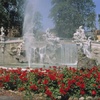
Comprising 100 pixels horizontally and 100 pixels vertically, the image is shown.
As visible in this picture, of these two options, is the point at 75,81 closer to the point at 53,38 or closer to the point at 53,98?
the point at 53,98

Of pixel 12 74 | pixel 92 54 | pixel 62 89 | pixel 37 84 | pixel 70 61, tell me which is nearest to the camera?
pixel 62 89

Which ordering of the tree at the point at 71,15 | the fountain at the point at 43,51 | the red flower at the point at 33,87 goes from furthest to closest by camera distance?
the tree at the point at 71,15
the fountain at the point at 43,51
the red flower at the point at 33,87

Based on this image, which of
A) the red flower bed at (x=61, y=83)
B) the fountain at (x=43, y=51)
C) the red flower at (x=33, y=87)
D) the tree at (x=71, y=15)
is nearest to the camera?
the red flower bed at (x=61, y=83)

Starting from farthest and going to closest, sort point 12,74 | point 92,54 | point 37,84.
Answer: point 92,54
point 12,74
point 37,84

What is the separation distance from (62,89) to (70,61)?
79.9 feet

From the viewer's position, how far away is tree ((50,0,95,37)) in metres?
45.7

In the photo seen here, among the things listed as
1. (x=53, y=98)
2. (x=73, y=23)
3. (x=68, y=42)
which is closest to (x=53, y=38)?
(x=68, y=42)

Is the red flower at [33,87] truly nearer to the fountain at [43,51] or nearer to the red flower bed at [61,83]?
the red flower bed at [61,83]

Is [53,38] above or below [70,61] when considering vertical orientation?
above

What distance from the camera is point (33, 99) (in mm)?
7156

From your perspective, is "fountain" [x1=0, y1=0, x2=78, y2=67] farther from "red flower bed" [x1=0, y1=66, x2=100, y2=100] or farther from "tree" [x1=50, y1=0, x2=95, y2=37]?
"red flower bed" [x1=0, y1=66, x2=100, y2=100]

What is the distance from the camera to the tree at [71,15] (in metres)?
45.7

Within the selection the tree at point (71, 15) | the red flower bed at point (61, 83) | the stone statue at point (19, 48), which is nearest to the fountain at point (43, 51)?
the stone statue at point (19, 48)

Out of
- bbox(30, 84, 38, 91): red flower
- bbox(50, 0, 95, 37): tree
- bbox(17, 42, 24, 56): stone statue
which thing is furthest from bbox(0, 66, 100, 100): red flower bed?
bbox(50, 0, 95, 37): tree
